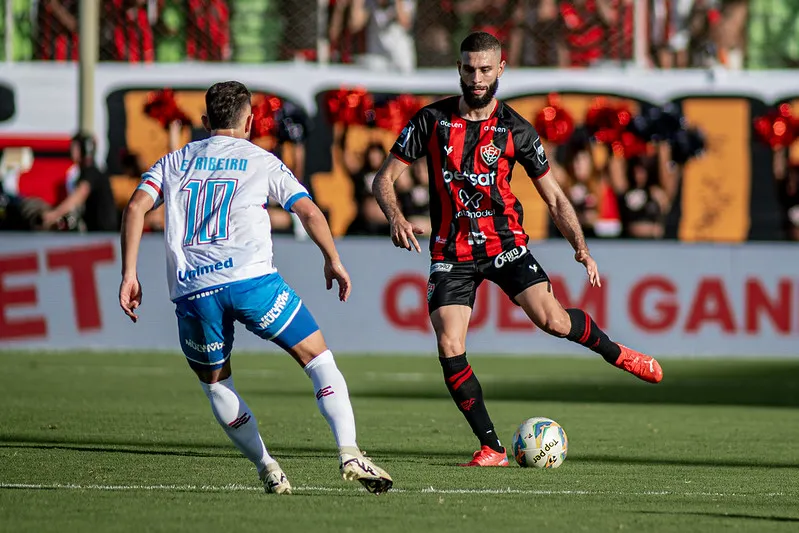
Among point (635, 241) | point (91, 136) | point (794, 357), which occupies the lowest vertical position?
point (794, 357)

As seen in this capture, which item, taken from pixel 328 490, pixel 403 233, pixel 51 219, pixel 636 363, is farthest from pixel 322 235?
pixel 51 219

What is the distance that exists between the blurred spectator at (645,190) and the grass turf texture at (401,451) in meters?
2.81

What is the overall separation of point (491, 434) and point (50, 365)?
8256mm

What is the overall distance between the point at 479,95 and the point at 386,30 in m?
13.4

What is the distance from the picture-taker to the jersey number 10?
7.35m

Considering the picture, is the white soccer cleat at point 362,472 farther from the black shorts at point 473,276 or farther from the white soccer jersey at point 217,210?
the black shorts at point 473,276

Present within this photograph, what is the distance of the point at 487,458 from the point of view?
356 inches

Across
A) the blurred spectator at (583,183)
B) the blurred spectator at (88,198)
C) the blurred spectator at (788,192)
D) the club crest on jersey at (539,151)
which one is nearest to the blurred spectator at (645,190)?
the blurred spectator at (583,183)

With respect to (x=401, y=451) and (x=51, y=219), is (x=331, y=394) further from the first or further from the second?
(x=51, y=219)

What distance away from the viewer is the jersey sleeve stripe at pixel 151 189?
7.36m

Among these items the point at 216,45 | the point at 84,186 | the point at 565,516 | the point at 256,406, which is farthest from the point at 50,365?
the point at 565,516

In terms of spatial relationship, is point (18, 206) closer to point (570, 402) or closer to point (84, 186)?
point (84, 186)

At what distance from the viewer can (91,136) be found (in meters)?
19.2

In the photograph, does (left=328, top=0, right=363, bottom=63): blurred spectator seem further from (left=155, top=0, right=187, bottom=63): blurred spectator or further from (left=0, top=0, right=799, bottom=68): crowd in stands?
(left=155, top=0, right=187, bottom=63): blurred spectator
